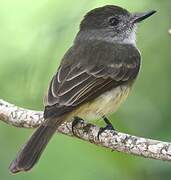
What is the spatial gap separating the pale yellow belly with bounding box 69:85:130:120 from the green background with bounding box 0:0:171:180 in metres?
0.08

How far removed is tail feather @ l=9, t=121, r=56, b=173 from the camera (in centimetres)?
464

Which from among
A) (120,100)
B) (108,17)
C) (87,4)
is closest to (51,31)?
(87,4)

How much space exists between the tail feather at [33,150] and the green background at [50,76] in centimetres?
34

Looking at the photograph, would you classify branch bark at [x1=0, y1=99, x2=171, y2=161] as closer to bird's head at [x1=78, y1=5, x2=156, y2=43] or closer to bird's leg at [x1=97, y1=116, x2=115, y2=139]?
bird's leg at [x1=97, y1=116, x2=115, y2=139]

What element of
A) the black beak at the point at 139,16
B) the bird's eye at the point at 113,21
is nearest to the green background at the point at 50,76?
the black beak at the point at 139,16

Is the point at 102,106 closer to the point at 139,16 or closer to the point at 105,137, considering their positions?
the point at 105,137

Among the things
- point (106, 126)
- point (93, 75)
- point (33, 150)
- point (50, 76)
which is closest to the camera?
point (33, 150)

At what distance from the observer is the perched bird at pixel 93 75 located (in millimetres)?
4855

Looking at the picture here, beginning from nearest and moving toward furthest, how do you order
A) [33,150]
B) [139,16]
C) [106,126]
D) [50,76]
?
[33,150], [106,126], [139,16], [50,76]

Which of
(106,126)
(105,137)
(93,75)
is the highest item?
(93,75)

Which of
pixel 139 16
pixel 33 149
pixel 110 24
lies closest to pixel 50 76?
pixel 110 24

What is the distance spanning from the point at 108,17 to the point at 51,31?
121 centimetres

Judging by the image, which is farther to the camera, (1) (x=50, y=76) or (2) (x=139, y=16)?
(1) (x=50, y=76)

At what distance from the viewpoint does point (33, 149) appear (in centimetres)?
477
